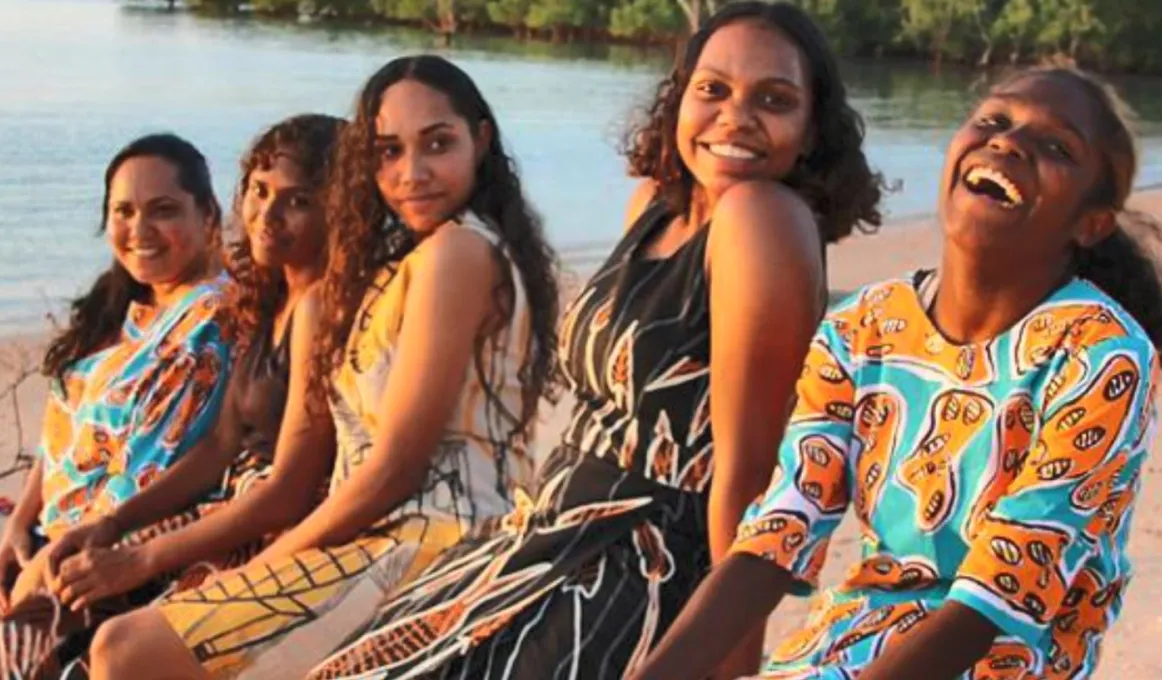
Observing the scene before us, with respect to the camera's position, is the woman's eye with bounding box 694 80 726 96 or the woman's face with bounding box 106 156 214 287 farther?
the woman's face with bounding box 106 156 214 287

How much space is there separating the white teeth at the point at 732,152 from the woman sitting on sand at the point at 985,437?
45cm

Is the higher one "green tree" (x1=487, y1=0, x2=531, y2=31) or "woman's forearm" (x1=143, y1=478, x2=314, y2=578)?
"woman's forearm" (x1=143, y1=478, x2=314, y2=578)

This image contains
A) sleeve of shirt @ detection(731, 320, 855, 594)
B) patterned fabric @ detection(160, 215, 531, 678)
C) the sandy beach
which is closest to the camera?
sleeve of shirt @ detection(731, 320, 855, 594)

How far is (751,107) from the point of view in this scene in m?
2.99

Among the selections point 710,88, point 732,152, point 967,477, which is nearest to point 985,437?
point 967,477

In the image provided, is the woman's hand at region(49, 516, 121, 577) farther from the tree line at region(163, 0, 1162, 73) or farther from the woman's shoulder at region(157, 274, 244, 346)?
the tree line at region(163, 0, 1162, 73)

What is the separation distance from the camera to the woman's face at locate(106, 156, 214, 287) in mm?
3936

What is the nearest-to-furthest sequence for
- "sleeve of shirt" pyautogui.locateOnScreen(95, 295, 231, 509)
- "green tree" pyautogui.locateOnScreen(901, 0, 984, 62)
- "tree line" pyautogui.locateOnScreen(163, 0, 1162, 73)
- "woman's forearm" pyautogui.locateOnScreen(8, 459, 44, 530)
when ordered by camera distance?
"sleeve of shirt" pyautogui.locateOnScreen(95, 295, 231, 509), "woman's forearm" pyautogui.locateOnScreen(8, 459, 44, 530), "tree line" pyautogui.locateOnScreen(163, 0, 1162, 73), "green tree" pyautogui.locateOnScreen(901, 0, 984, 62)

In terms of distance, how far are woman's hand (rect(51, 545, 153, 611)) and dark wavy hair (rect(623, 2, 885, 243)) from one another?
126 cm

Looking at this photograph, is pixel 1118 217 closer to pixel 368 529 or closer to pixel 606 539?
pixel 606 539

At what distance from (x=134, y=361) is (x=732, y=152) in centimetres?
152

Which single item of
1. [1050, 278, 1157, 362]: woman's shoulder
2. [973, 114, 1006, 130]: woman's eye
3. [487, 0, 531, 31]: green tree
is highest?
[973, 114, 1006, 130]: woman's eye

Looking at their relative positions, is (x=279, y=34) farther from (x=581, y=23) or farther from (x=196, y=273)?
(x=196, y=273)

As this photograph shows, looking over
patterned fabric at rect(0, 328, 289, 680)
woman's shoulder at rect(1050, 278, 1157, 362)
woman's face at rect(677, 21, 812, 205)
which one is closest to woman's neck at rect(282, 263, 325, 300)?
patterned fabric at rect(0, 328, 289, 680)
